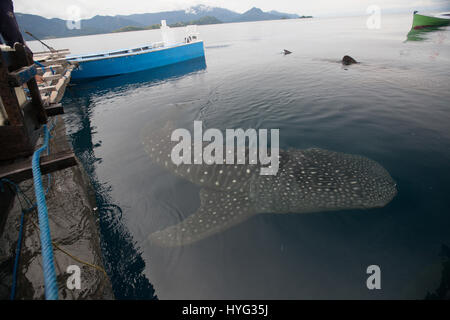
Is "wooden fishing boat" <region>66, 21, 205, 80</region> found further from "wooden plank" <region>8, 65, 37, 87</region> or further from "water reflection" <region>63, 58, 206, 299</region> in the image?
"wooden plank" <region>8, 65, 37, 87</region>

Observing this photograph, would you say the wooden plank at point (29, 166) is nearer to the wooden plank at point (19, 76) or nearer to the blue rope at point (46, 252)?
the blue rope at point (46, 252)

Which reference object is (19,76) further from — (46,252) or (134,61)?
(134,61)

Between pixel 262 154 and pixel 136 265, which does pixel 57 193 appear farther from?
pixel 262 154

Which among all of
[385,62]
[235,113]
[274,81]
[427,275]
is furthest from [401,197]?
[385,62]

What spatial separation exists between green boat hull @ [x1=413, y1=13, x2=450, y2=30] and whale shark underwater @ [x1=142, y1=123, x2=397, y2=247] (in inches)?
2304

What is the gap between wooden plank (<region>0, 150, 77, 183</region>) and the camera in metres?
2.88

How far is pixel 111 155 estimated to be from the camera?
7566 millimetres

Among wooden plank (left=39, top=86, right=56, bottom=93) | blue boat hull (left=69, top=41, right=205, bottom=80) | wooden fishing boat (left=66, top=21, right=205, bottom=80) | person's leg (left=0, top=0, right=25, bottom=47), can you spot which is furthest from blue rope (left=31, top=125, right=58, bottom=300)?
blue boat hull (left=69, top=41, right=205, bottom=80)

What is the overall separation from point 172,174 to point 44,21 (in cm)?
28722

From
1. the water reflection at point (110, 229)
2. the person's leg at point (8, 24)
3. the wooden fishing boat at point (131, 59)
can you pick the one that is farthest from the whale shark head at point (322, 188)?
the wooden fishing boat at point (131, 59)

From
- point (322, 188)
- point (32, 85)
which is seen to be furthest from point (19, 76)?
point (322, 188)

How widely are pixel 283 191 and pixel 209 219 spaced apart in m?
1.72

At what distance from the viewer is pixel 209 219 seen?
14.7 ft

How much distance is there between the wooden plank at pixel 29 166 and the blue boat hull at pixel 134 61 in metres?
20.9
